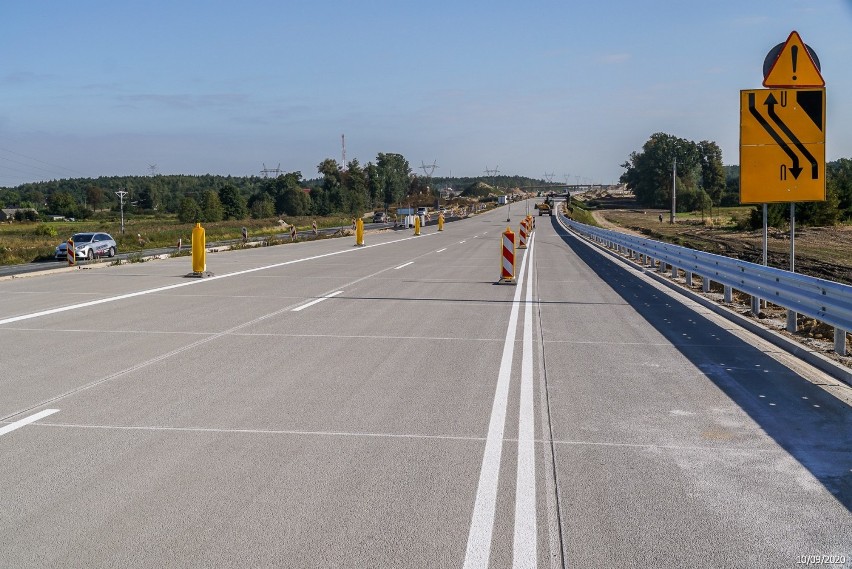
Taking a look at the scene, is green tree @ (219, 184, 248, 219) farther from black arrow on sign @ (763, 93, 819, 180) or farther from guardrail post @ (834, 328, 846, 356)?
guardrail post @ (834, 328, 846, 356)

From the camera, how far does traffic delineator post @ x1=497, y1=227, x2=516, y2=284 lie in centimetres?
2059

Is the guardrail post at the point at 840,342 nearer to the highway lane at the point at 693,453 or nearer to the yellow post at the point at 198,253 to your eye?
the highway lane at the point at 693,453

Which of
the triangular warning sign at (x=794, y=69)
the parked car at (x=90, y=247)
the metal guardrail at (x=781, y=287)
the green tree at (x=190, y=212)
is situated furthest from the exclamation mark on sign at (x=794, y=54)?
the green tree at (x=190, y=212)

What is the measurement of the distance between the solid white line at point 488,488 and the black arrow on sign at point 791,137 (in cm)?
822

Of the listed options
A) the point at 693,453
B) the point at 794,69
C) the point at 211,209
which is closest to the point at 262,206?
the point at 211,209

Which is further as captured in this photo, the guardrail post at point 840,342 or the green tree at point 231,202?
the green tree at point 231,202

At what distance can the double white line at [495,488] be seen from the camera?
15.3ft

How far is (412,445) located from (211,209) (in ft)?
410

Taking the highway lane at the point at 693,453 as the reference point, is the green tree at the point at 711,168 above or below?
above

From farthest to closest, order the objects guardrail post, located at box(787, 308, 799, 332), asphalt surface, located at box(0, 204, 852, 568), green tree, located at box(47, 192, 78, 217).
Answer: green tree, located at box(47, 192, 78, 217)
guardrail post, located at box(787, 308, 799, 332)
asphalt surface, located at box(0, 204, 852, 568)

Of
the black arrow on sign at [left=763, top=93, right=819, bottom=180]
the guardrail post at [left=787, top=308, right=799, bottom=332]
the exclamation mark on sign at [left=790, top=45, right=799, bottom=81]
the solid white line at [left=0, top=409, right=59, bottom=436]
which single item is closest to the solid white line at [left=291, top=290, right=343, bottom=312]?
the solid white line at [left=0, top=409, right=59, bottom=436]

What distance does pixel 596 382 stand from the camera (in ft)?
30.4

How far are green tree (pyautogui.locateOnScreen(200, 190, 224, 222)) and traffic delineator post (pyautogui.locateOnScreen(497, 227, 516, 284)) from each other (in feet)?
355

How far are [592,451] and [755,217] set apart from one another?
59.7m
